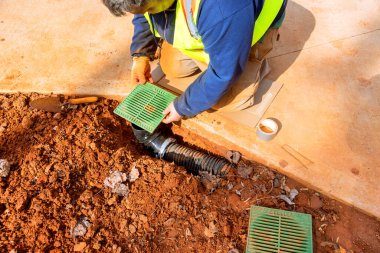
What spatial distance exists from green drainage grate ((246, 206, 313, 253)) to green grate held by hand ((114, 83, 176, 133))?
2.84ft

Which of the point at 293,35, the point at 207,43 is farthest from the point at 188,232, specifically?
the point at 293,35

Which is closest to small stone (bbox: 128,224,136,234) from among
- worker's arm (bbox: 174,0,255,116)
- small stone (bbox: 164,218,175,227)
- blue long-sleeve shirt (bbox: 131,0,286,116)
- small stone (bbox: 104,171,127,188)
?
small stone (bbox: 164,218,175,227)

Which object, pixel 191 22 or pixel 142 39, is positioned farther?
pixel 142 39

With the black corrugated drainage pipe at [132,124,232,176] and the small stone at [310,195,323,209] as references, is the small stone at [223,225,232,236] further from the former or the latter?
the small stone at [310,195,323,209]

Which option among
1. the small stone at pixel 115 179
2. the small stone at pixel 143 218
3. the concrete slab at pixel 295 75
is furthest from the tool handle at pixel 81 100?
the small stone at pixel 143 218

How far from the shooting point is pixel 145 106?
225 cm

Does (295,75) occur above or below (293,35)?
below

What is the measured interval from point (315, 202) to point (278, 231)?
325 millimetres

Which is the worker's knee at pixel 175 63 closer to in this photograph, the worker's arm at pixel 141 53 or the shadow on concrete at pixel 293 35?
the worker's arm at pixel 141 53

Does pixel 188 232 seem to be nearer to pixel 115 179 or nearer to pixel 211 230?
pixel 211 230

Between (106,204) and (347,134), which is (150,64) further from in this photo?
→ (347,134)

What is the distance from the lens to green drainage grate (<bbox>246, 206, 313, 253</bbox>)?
177cm

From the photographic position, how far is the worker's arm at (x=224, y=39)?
1.43 metres

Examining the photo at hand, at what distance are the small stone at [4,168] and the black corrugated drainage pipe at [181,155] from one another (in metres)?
0.83
